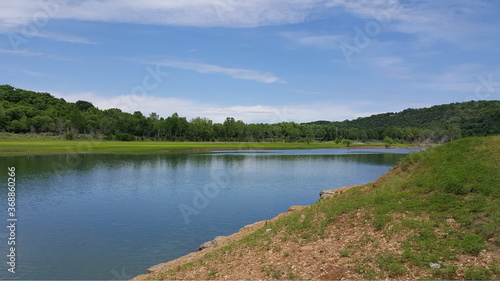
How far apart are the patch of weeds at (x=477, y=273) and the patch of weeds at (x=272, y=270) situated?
16.2ft

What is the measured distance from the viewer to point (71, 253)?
60.4 ft

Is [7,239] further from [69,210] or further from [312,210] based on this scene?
[312,210]

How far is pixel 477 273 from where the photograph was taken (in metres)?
8.66

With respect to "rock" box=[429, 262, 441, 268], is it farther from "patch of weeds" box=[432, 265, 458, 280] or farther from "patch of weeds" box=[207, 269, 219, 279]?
"patch of weeds" box=[207, 269, 219, 279]

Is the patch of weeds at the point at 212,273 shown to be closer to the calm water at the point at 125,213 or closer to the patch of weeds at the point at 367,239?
the patch of weeds at the point at 367,239

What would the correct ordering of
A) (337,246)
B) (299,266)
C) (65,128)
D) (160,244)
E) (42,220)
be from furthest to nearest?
(65,128), (42,220), (160,244), (337,246), (299,266)

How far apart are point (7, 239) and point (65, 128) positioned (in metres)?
149

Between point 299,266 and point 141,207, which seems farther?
point 141,207

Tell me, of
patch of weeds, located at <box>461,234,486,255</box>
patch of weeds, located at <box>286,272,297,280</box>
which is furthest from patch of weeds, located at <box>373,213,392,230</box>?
patch of weeds, located at <box>286,272,297,280</box>

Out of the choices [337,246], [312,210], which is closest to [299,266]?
[337,246]

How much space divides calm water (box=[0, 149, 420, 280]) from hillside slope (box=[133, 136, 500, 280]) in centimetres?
435

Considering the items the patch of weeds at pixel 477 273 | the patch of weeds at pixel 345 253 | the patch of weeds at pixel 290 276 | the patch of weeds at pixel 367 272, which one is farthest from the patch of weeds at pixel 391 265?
the patch of weeds at pixel 290 276

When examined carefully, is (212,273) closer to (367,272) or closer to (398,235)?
(367,272)

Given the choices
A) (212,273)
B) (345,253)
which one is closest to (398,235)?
(345,253)
